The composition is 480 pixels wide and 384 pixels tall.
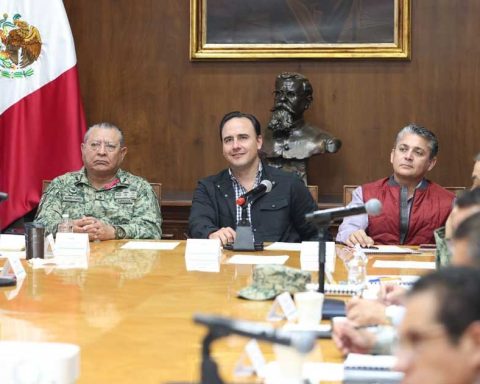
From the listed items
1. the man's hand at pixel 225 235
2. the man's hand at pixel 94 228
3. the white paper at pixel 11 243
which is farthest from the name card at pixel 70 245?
the man's hand at pixel 225 235

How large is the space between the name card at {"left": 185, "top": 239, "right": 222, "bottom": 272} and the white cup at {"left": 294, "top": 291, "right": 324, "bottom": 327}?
1.33 meters

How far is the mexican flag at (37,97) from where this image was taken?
21.7 ft

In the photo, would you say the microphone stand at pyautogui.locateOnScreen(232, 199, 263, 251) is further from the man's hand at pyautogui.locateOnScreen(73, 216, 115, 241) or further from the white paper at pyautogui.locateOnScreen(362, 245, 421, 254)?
the man's hand at pyautogui.locateOnScreen(73, 216, 115, 241)

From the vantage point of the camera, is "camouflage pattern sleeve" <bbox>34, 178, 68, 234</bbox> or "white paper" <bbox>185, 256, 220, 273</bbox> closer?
"white paper" <bbox>185, 256, 220, 273</bbox>

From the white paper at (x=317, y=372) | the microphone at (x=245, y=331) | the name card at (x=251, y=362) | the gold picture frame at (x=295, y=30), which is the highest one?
the gold picture frame at (x=295, y=30)

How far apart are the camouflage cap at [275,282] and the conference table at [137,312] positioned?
0.07 meters

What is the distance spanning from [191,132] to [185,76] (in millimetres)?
410

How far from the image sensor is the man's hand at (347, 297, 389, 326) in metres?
2.54

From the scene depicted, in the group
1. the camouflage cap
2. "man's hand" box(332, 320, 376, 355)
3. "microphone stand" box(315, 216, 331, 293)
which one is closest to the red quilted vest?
the camouflage cap

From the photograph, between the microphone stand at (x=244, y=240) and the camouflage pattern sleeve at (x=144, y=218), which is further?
the camouflage pattern sleeve at (x=144, y=218)

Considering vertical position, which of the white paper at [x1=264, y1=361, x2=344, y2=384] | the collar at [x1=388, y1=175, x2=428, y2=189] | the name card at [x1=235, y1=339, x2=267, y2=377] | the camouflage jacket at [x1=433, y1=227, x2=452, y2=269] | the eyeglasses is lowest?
the white paper at [x1=264, y1=361, x2=344, y2=384]

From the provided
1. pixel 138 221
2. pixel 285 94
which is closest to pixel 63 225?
pixel 138 221

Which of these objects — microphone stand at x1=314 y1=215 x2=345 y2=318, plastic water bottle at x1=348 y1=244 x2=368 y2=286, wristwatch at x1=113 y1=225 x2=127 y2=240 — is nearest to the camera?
microphone stand at x1=314 y1=215 x2=345 y2=318

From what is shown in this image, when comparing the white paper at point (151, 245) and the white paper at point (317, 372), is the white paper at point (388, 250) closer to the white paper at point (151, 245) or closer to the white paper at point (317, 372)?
the white paper at point (151, 245)
